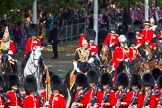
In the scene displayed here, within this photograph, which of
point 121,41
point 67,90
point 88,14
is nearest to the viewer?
point 67,90

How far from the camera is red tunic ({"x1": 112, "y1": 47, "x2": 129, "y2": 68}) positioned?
34.0 metres

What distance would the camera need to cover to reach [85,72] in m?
31.8

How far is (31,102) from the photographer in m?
26.1

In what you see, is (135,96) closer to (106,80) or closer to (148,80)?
(148,80)

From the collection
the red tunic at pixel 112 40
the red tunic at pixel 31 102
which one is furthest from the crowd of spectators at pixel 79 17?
the red tunic at pixel 31 102

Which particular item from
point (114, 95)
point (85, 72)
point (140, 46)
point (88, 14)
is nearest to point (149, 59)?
point (140, 46)

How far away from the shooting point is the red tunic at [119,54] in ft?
112

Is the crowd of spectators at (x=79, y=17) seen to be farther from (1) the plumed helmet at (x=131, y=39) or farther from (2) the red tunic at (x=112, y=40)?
(1) the plumed helmet at (x=131, y=39)

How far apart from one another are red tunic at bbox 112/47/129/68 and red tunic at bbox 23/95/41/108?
8.19 metres

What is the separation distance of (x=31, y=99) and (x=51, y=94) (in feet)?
1.84

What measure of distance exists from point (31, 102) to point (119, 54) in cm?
846

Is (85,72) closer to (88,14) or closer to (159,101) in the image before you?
(159,101)

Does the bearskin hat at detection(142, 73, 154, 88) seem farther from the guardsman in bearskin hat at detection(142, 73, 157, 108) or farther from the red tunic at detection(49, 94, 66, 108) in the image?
the red tunic at detection(49, 94, 66, 108)

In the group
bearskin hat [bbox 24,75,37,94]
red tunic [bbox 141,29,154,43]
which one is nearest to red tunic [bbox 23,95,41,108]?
bearskin hat [bbox 24,75,37,94]
